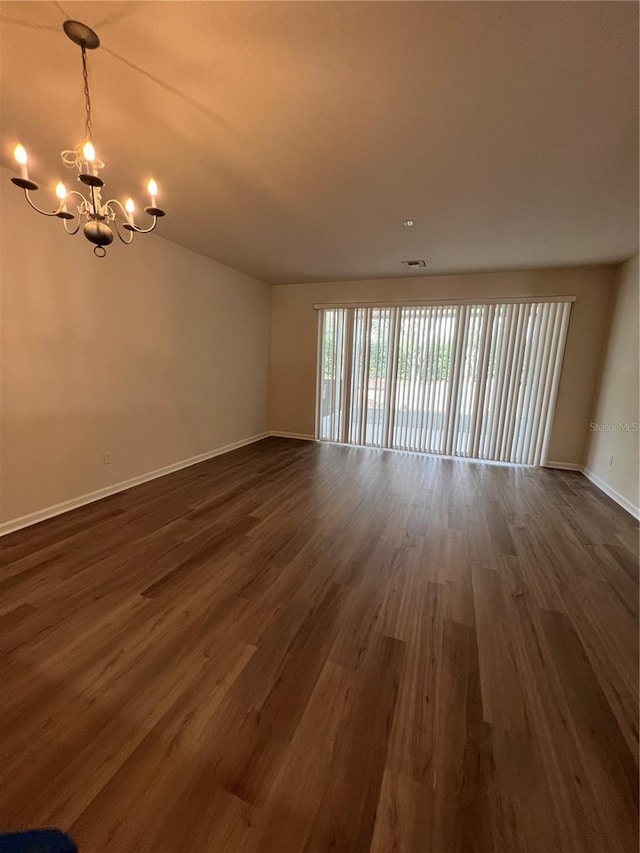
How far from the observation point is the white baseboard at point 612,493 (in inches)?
130

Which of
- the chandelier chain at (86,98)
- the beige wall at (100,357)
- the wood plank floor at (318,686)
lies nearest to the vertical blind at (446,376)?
the beige wall at (100,357)

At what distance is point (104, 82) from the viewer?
161 centimetres

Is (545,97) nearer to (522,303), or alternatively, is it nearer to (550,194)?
(550,194)

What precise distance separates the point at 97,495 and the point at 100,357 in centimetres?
132

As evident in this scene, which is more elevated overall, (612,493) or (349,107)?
(349,107)

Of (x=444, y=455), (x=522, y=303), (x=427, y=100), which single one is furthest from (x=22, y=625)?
(x=522, y=303)

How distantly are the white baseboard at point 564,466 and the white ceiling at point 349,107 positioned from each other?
2.85 m

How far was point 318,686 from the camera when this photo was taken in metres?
1.45

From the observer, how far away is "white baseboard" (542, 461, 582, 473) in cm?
464

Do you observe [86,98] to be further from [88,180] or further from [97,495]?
[97,495]

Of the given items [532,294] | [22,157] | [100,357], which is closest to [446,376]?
[532,294]

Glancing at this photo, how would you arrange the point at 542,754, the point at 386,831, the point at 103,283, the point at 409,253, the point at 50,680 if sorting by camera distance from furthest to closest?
the point at 409,253
the point at 103,283
the point at 50,680
the point at 542,754
the point at 386,831

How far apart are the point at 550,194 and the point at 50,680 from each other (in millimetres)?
4076

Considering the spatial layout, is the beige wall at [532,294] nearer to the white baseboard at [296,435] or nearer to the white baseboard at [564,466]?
the white baseboard at [564,466]
